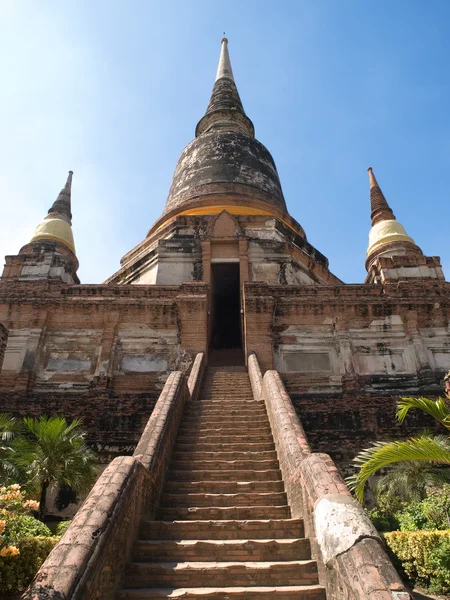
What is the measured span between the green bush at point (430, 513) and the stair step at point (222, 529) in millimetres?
3174

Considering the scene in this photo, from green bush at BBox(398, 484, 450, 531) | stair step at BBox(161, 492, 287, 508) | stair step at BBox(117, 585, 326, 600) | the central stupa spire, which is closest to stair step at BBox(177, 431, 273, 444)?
stair step at BBox(161, 492, 287, 508)

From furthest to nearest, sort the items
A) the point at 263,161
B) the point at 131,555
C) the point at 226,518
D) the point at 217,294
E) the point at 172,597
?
the point at 263,161 < the point at 217,294 < the point at 226,518 < the point at 131,555 < the point at 172,597

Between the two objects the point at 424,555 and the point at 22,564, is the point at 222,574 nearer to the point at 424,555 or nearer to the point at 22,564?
the point at 22,564

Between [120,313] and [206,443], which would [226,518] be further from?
[120,313]

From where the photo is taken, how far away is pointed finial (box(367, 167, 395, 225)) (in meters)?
19.5

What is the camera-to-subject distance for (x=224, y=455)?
22.8ft

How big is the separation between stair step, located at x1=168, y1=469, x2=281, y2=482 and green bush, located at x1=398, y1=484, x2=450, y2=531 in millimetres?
2544

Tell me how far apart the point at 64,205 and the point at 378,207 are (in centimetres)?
1282

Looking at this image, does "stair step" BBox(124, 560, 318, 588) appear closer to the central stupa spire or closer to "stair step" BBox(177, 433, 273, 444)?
"stair step" BBox(177, 433, 273, 444)

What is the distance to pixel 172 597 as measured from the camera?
4.05 meters

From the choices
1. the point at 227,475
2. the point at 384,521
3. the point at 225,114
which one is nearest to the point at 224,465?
the point at 227,475

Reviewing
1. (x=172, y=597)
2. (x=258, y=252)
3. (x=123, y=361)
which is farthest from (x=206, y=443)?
(x=258, y=252)

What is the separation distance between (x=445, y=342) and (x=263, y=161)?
40.3 feet

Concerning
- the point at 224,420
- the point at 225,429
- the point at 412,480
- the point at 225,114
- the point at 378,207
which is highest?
the point at 225,114
